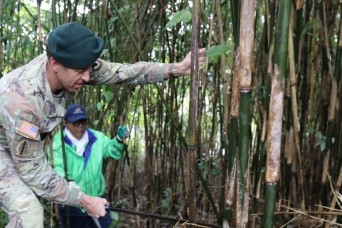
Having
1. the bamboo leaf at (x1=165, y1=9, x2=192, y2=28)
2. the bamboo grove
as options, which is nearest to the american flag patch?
the bamboo grove

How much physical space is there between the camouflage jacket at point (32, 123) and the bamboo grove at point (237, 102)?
0.34 meters

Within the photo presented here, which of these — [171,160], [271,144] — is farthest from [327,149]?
[171,160]

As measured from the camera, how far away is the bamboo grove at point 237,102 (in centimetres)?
128

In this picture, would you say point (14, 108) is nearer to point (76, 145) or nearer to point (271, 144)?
point (271, 144)

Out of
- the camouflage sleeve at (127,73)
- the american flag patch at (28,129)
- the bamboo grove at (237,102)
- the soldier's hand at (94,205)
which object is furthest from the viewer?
the camouflage sleeve at (127,73)

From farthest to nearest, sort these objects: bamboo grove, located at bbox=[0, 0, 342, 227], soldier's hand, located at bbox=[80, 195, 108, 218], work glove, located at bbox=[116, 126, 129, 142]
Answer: work glove, located at bbox=[116, 126, 129, 142], soldier's hand, located at bbox=[80, 195, 108, 218], bamboo grove, located at bbox=[0, 0, 342, 227]

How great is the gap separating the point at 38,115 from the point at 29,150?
0.12m

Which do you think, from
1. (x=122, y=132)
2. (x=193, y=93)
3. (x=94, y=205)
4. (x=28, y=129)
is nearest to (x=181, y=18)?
(x=193, y=93)

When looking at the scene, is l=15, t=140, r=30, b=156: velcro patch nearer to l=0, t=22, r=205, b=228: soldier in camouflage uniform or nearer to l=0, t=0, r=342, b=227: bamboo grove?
l=0, t=22, r=205, b=228: soldier in camouflage uniform

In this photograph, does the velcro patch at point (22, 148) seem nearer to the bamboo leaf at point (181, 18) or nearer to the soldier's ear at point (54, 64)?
the soldier's ear at point (54, 64)

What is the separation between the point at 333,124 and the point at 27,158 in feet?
3.93

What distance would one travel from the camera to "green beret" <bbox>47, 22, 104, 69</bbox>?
163cm

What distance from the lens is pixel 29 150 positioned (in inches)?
66.8

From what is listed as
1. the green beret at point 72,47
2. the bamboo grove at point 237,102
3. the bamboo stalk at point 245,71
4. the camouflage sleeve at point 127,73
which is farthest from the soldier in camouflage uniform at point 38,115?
the bamboo stalk at point 245,71
